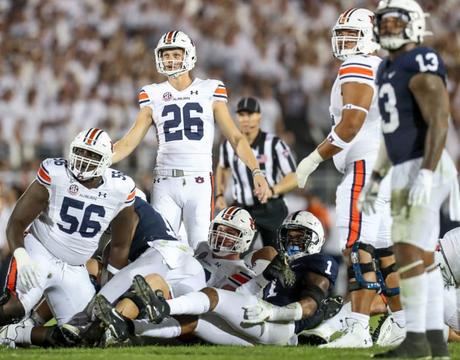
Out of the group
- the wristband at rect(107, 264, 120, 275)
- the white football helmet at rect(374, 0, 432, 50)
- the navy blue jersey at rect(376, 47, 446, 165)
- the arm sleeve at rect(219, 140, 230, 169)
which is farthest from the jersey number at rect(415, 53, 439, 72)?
the arm sleeve at rect(219, 140, 230, 169)

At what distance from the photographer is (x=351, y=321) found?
22.7 feet

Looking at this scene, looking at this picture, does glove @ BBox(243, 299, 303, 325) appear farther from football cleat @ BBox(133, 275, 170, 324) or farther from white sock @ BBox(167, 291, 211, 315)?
football cleat @ BBox(133, 275, 170, 324)

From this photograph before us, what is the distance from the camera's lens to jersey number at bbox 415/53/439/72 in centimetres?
553

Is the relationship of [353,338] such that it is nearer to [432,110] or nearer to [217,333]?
[217,333]

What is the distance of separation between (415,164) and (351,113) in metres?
1.31

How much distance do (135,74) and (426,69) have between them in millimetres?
10195

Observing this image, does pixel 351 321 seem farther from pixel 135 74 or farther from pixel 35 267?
pixel 135 74

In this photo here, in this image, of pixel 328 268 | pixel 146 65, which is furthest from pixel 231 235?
pixel 146 65

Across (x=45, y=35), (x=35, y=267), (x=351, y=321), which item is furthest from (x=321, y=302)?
(x=45, y=35)

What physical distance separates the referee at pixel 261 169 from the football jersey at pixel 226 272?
86.3 inches

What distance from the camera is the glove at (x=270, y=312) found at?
21.8 ft

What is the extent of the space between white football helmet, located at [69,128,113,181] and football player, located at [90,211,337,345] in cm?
93

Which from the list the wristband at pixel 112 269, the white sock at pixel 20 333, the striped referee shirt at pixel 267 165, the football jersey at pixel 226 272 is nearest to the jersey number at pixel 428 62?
the football jersey at pixel 226 272

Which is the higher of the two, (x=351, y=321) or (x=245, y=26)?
(x=245, y=26)
